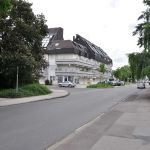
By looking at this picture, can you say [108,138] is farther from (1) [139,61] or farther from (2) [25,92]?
(1) [139,61]

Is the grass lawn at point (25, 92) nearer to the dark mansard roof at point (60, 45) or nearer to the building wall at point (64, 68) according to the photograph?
the dark mansard roof at point (60, 45)

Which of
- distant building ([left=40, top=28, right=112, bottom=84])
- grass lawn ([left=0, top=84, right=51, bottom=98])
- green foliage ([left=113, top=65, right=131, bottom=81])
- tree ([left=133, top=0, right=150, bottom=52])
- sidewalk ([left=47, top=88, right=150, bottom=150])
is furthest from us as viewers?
green foliage ([left=113, top=65, right=131, bottom=81])

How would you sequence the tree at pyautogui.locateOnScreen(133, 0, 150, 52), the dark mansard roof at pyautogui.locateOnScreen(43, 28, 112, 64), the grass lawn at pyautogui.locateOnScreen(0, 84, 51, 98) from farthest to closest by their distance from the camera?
the dark mansard roof at pyautogui.locateOnScreen(43, 28, 112, 64), the tree at pyautogui.locateOnScreen(133, 0, 150, 52), the grass lawn at pyautogui.locateOnScreen(0, 84, 51, 98)

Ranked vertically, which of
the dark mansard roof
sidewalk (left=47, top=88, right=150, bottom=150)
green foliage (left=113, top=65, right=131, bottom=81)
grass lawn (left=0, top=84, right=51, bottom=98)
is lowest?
sidewalk (left=47, top=88, right=150, bottom=150)

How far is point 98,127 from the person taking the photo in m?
12.2

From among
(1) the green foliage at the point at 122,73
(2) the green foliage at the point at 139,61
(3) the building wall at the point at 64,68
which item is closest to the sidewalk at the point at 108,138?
(2) the green foliage at the point at 139,61

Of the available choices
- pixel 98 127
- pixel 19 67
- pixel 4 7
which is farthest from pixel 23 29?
pixel 98 127

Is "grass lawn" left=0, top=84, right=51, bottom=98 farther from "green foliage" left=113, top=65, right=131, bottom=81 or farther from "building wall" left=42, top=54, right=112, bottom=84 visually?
"green foliage" left=113, top=65, right=131, bottom=81

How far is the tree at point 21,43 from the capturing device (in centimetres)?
3316

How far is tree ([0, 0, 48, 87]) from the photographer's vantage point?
3316 centimetres

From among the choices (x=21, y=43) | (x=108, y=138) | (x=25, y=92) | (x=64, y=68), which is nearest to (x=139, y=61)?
(x=25, y=92)

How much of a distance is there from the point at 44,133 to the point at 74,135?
97cm

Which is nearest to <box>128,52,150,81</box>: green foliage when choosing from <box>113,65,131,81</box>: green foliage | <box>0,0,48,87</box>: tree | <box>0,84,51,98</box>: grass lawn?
<box>0,84,51,98</box>: grass lawn

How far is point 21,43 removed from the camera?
3541 centimetres
